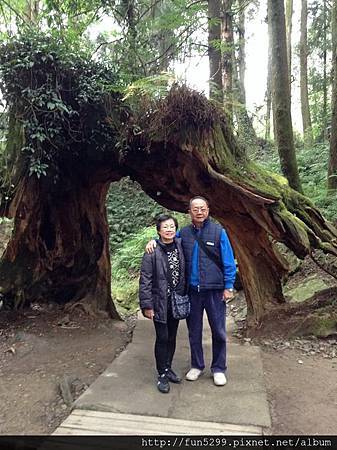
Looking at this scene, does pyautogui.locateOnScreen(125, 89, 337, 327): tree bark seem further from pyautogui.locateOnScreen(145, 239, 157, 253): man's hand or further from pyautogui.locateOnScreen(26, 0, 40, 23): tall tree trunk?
pyautogui.locateOnScreen(26, 0, 40, 23): tall tree trunk

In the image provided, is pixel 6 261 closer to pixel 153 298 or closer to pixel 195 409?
pixel 153 298

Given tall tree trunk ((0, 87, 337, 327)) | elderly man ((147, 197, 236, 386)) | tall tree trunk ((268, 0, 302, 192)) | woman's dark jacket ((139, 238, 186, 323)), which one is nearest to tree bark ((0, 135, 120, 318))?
tall tree trunk ((0, 87, 337, 327))

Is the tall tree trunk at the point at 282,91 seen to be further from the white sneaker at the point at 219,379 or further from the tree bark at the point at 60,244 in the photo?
the white sneaker at the point at 219,379

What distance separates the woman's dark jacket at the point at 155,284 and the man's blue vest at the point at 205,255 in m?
0.29

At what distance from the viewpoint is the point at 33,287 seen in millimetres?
6723

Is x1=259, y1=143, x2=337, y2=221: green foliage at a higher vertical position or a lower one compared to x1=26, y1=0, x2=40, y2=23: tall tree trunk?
lower

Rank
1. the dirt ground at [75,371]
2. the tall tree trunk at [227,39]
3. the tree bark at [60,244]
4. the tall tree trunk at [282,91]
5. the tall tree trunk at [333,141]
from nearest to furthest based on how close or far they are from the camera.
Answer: the dirt ground at [75,371] → the tree bark at [60,244] → the tall tree trunk at [282,91] → the tall tree trunk at [333,141] → the tall tree trunk at [227,39]

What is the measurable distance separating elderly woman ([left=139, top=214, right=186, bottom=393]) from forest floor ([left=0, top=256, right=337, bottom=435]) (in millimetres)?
947

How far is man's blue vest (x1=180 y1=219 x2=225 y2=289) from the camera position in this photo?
13.7 ft

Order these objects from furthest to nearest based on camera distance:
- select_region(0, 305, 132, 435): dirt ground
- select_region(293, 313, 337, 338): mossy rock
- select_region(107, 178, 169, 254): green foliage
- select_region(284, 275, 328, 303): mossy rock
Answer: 1. select_region(107, 178, 169, 254): green foliage
2. select_region(284, 275, 328, 303): mossy rock
3. select_region(293, 313, 337, 338): mossy rock
4. select_region(0, 305, 132, 435): dirt ground

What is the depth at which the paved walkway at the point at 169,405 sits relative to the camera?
10.9ft

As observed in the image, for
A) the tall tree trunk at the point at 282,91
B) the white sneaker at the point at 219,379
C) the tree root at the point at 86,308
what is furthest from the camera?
the tall tree trunk at the point at 282,91

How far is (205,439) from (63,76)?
4684 mm

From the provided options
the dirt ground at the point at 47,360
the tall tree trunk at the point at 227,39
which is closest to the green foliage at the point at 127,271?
the dirt ground at the point at 47,360
